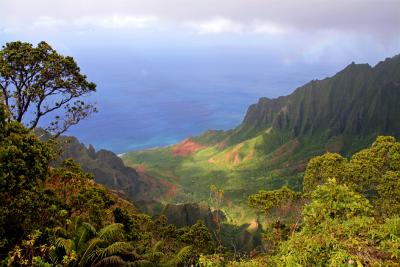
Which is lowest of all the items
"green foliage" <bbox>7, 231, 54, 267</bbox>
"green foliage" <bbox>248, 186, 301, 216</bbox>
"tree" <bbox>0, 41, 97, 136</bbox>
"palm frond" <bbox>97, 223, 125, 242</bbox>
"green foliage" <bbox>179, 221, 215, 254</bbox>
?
"green foliage" <bbox>179, 221, 215, 254</bbox>

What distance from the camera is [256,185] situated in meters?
162

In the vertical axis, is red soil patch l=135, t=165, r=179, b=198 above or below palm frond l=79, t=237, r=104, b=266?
below

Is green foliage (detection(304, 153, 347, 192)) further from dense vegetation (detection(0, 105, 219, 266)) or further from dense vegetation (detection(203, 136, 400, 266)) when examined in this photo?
dense vegetation (detection(0, 105, 219, 266))

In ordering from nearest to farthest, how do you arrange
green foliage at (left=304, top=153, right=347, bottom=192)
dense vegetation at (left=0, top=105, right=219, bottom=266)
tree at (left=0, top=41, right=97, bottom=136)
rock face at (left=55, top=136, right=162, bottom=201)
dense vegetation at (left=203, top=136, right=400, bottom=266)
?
dense vegetation at (left=203, top=136, right=400, bottom=266)
dense vegetation at (left=0, top=105, right=219, bottom=266)
tree at (left=0, top=41, right=97, bottom=136)
green foliage at (left=304, top=153, right=347, bottom=192)
rock face at (left=55, top=136, right=162, bottom=201)

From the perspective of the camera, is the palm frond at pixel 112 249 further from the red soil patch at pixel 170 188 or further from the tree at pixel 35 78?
the red soil patch at pixel 170 188

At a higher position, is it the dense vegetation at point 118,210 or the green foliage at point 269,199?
the dense vegetation at point 118,210

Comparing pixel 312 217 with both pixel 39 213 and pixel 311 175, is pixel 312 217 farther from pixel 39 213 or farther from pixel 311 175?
pixel 311 175

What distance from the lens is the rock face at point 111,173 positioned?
128m

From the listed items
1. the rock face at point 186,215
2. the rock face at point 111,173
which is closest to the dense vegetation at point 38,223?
the rock face at point 186,215

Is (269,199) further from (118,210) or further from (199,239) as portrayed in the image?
(118,210)

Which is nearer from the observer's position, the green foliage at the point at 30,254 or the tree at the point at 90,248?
the green foliage at the point at 30,254

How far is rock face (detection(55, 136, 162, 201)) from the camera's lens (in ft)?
420

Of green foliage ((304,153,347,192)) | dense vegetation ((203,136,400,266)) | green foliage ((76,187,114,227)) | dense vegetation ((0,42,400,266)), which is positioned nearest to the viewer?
dense vegetation ((203,136,400,266))

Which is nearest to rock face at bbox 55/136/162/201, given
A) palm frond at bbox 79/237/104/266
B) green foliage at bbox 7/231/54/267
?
palm frond at bbox 79/237/104/266
